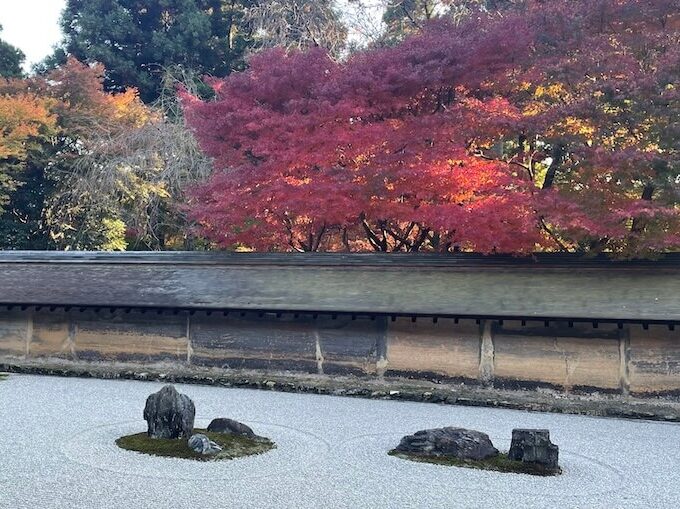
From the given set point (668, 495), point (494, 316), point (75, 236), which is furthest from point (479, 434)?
point (75, 236)

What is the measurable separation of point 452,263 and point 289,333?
330 cm

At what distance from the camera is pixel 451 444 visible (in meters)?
8.18

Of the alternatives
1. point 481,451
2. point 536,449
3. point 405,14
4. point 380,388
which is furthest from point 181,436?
point 405,14

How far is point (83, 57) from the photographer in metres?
33.0

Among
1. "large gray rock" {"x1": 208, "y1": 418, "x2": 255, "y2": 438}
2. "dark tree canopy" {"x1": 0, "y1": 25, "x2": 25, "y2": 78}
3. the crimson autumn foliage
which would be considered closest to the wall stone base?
the crimson autumn foliage

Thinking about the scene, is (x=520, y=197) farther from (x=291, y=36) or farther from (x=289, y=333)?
(x=291, y=36)

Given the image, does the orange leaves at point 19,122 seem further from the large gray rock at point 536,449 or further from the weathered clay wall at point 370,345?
the large gray rock at point 536,449

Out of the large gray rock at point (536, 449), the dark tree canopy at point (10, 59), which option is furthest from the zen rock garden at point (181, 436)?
the dark tree canopy at point (10, 59)

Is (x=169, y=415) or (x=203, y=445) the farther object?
(x=169, y=415)

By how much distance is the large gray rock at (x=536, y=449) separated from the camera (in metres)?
7.79

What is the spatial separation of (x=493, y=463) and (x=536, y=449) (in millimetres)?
466

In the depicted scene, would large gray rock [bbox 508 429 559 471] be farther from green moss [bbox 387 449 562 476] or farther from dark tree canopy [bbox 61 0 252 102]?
dark tree canopy [bbox 61 0 252 102]

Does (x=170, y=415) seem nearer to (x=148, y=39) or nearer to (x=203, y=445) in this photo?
(x=203, y=445)

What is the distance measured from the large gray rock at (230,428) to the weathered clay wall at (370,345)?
464 centimetres
